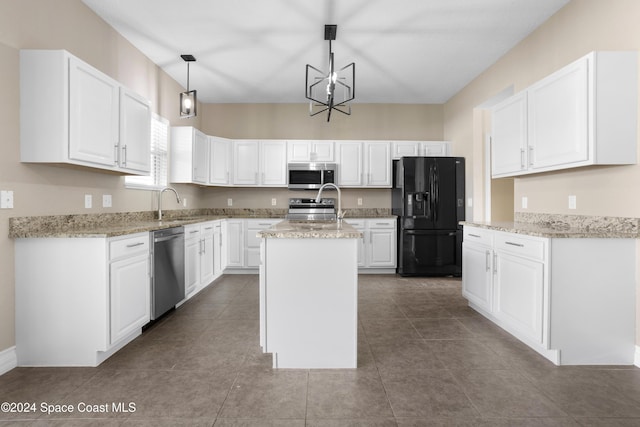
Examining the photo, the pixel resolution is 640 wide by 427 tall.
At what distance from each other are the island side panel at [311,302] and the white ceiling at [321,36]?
223cm

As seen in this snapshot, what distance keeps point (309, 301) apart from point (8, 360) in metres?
2.03

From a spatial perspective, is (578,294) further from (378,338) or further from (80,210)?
(80,210)

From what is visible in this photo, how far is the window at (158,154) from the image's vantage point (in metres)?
4.32

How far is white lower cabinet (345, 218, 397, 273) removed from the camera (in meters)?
5.56

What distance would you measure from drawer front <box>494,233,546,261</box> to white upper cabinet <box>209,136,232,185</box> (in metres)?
4.10

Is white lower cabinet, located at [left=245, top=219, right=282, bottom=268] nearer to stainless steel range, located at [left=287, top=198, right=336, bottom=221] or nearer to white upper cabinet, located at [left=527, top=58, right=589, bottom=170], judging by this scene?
stainless steel range, located at [left=287, top=198, right=336, bottom=221]

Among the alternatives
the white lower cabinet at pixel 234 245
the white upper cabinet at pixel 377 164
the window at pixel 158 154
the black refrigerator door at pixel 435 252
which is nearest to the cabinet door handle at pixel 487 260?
the black refrigerator door at pixel 435 252

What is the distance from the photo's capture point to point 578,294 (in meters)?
2.40

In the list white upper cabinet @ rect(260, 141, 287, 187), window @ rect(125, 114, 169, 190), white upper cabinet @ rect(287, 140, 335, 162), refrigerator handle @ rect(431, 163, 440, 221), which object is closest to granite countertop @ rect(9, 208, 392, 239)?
window @ rect(125, 114, 169, 190)

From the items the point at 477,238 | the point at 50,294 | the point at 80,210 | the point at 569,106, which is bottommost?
the point at 50,294

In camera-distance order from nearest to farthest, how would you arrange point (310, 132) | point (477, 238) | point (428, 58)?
point (477, 238), point (428, 58), point (310, 132)

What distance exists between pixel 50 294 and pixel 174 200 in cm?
264

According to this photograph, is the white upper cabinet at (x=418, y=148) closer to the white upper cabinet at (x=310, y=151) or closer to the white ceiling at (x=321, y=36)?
the white ceiling at (x=321, y=36)

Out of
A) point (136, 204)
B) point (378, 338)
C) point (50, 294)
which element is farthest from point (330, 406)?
point (136, 204)
